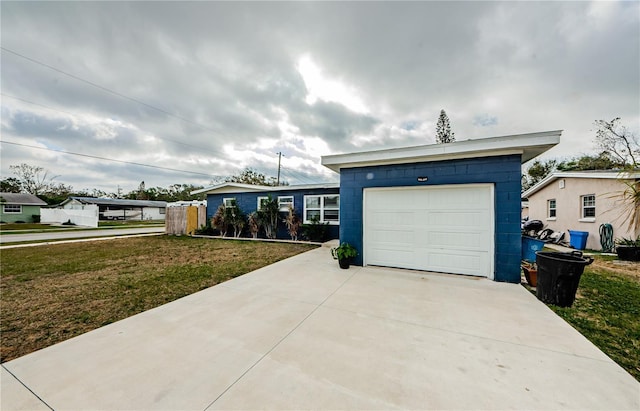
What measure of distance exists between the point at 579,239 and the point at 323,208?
10.4 metres

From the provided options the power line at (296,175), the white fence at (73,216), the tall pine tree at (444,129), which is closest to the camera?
the white fence at (73,216)

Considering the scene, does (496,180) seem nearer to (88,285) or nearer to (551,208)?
(88,285)

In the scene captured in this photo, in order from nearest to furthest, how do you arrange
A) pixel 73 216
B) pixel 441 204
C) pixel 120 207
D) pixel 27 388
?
1. pixel 27 388
2. pixel 441 204
3. pixel 73 216
4. pixel 120 207

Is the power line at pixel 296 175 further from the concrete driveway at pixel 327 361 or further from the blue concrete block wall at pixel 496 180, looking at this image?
the concrete driveway at pixel 327 361

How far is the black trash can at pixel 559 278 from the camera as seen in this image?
3.52m

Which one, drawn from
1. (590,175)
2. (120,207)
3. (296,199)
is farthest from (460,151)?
(120,207)

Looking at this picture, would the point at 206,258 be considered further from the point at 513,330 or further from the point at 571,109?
the point at 571,109

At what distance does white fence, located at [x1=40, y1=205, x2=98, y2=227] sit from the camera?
2170cm

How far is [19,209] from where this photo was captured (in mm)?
26297

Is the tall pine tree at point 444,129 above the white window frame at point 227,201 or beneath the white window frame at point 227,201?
above

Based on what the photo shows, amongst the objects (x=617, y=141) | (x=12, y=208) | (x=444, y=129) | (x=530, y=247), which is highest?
(x=444, y=129)

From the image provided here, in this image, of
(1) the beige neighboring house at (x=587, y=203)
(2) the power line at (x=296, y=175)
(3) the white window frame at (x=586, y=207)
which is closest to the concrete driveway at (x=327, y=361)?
(1) the beige neighboring house at (x=587, y=203)

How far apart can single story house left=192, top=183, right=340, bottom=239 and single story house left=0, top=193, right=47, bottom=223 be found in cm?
2982

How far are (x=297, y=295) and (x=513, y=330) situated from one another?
2946 millimetres
